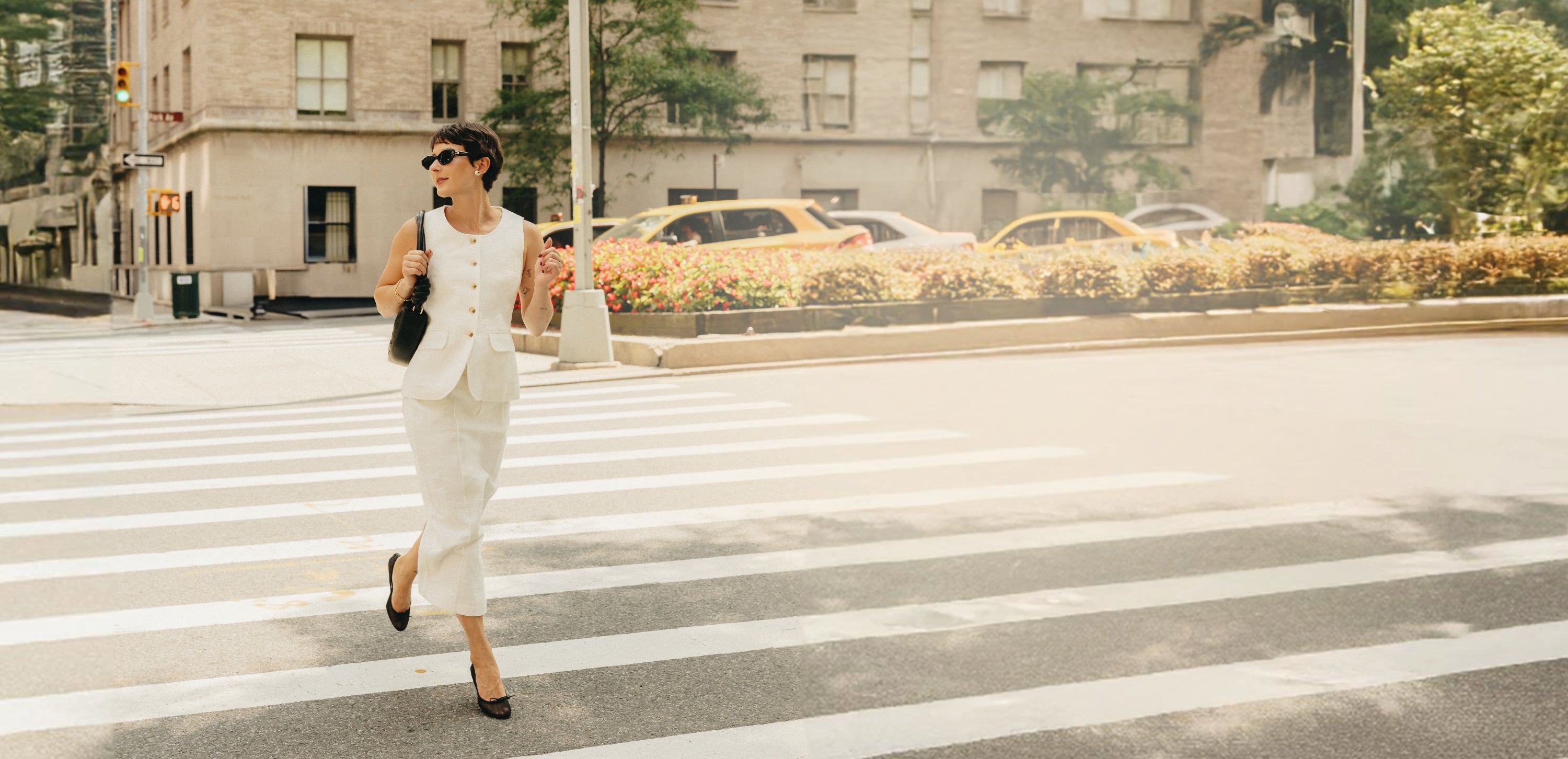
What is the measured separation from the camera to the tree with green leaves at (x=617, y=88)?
37375mm

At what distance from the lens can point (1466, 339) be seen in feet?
65.9

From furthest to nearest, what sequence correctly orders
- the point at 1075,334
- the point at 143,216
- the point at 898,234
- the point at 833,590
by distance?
the point at 143,216
the point at 898,234
the point at 1075,334
the point at 833,590

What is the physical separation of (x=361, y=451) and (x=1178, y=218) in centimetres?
3537

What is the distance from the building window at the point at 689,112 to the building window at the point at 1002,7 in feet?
26.9

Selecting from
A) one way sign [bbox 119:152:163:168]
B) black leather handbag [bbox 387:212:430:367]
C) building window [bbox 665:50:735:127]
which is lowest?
black leather handbag [bbox 387:212:430:367]

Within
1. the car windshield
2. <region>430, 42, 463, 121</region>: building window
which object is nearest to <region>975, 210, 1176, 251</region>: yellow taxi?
the car windshield

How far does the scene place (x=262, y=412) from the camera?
14695 mm

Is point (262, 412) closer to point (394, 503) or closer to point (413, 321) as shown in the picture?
point (394, 503)

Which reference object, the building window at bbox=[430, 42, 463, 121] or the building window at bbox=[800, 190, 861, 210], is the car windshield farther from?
the building window at bbox=[800, 190, 861, 210]

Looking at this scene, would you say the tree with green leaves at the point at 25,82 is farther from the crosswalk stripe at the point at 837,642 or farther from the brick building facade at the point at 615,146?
the crosswalk stripe at the point at 837,642

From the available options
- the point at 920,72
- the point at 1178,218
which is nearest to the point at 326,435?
the point at 920,72

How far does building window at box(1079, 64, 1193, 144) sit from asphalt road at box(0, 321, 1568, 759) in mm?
34284

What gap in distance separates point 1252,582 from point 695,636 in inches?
107

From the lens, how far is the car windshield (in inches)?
977
